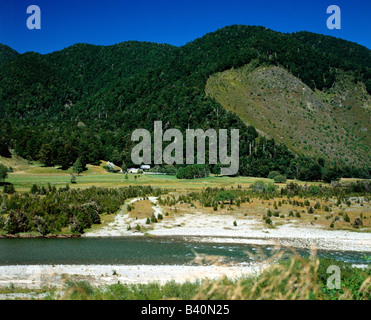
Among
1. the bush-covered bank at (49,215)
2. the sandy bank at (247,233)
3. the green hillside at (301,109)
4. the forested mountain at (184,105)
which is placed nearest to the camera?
the sandy bank at (247,233)

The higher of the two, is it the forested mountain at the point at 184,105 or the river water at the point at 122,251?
the forested mountain at the point at 184,105

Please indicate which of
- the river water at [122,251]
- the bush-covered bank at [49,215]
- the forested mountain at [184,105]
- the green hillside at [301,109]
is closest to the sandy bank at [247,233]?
the river water at [122,251]

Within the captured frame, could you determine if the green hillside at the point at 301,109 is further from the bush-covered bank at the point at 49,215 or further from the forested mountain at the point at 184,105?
the bush-covered bank at the point at 49,215

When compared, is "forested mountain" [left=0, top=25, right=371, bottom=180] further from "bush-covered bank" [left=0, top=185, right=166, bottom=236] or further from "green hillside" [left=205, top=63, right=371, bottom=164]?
"bush-covered bank" [left=0, top=185, right=166, bottom=236]

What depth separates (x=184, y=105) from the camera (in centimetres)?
11788

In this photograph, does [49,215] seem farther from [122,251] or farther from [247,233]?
[247,233]

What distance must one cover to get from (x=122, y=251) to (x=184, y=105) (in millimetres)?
102107

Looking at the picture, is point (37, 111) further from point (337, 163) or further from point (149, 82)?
point (337, 163)

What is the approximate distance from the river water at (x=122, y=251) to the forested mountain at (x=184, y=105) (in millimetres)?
57257

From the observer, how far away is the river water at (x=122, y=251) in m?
16.9

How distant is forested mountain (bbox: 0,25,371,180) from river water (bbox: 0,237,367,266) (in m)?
57.3

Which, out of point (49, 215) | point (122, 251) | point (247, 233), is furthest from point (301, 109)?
point (122, 251)

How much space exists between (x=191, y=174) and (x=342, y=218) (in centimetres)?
4336
